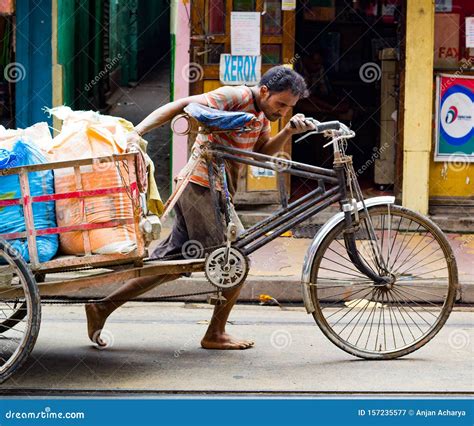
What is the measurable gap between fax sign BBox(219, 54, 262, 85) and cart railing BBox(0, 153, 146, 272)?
463cm

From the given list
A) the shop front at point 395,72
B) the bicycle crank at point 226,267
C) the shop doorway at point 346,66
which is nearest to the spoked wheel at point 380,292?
the bicycle crank at point 226,267

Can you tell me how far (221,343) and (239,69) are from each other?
4.28 m

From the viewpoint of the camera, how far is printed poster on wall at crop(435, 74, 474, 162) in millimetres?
10133

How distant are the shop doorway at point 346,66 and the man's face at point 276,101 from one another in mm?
6027

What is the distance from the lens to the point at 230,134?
5703mm

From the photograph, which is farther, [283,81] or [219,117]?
[283,81]

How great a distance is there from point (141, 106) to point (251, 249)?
9796 millimetres

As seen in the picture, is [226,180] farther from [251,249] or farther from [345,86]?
[345,86]

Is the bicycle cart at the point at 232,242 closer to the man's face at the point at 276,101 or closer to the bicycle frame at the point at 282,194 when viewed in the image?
the bicycle frame at the point at 282,194

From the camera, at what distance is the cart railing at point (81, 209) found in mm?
5145

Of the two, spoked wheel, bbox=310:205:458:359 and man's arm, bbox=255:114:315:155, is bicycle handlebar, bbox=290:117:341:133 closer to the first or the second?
man's arm, bbox=255:114:315:155

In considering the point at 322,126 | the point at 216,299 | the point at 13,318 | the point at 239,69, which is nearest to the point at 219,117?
the point at 322,126

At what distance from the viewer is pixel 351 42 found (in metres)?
13.2

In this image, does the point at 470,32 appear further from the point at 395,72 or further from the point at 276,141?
the point at 276,141
